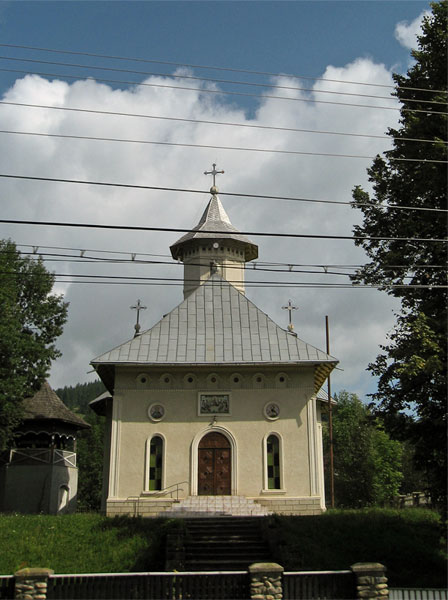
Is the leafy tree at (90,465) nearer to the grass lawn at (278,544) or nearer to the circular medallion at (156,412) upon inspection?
the circular medallion at (156,412)

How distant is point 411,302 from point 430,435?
144 inches

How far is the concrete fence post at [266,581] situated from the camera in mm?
13125

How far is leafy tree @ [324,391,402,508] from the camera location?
54344 millimetres

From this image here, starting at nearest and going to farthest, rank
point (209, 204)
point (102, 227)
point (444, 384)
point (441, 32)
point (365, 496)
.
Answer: point (102, 227) → point (444, 384) → point (441, 32) → point (209, 204) → point (365, 496)

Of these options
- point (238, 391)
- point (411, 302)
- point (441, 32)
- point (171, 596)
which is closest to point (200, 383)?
point (238, 391)

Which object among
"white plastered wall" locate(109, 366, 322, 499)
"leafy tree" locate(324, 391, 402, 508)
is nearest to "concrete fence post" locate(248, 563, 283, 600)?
"white plastered wall" locate(109, 366, 322, 499)

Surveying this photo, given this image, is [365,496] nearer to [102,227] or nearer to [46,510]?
[46,510]

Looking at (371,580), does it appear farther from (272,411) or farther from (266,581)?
(272,411)

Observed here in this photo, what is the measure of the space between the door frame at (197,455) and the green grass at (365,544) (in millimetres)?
3678

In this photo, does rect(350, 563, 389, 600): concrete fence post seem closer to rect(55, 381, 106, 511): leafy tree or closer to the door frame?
the door frame

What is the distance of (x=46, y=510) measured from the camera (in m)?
30.7

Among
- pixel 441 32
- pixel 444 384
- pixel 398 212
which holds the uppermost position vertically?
pixel 441 32

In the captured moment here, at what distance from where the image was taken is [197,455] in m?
23.6

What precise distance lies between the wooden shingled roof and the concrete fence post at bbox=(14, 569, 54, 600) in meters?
18.8
